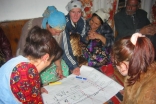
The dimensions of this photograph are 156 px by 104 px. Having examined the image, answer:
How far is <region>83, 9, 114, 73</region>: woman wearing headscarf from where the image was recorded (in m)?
2.05

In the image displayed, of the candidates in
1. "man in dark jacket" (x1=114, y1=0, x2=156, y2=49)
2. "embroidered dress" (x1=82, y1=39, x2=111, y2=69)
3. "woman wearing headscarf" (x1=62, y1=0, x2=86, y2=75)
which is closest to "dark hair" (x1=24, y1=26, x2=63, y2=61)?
"woman wearing headscarf" (x1=62, y1=0, x2=86, y2=75)

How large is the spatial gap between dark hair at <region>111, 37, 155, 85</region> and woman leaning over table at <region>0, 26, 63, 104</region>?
394 millimetres

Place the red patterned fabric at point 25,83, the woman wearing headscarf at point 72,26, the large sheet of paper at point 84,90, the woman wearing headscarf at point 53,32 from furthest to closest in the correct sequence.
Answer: the woman wearing headscarf at point 72,26 → the woman wearing headscarf at point 53,32 → the large sheet of paper at point 84,90 → the red patterned fabric at point 25,83

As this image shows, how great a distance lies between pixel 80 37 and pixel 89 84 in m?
1.06

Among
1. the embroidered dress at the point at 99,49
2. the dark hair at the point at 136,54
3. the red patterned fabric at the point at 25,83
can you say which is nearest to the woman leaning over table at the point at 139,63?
the dark hair at the point at 136,54

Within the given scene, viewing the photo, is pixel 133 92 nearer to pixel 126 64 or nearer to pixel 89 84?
pixel 126 64

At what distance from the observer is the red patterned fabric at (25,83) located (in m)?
0.80

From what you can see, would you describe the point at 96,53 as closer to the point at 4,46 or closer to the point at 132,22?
the point at 132,22

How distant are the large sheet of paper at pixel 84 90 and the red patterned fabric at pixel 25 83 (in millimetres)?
211

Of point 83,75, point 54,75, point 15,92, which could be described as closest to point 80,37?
point 54,75

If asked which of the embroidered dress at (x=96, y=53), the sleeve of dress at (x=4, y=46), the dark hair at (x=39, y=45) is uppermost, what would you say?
the dark hair at (x=39, y=45)

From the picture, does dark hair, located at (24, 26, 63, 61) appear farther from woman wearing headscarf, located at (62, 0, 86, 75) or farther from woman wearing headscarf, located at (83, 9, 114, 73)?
woman wearing headscarf, located at (83, 9, 114, 73)

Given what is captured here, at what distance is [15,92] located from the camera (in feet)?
2.68

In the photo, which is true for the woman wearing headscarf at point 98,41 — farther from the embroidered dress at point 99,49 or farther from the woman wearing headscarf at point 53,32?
the woman wearing headscarf at point 53,32
